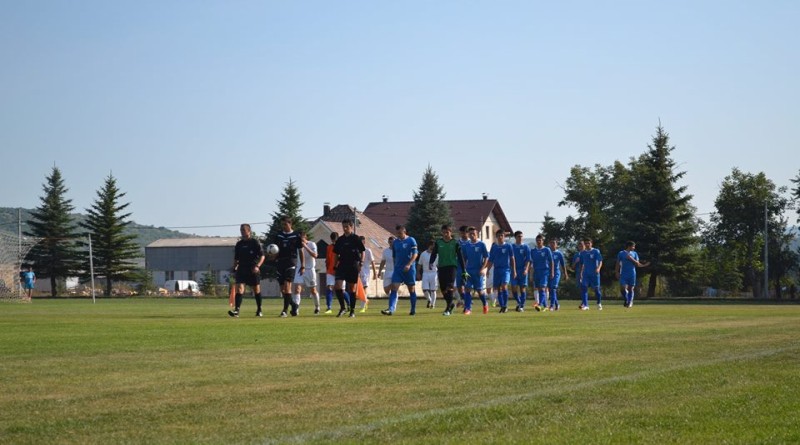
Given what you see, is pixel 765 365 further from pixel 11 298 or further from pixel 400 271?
pixel 11 298

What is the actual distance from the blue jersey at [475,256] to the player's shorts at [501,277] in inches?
47.7

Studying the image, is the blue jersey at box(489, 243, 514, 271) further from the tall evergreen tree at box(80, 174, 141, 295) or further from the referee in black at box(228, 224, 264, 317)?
the tall evergreen tree at box(80, 174, 141, 295)

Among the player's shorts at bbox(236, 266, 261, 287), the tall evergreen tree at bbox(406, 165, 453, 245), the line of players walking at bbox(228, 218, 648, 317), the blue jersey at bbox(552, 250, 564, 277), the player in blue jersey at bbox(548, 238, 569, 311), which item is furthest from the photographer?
the tall evergreen tree at bbox(406, 165, 453, 245)

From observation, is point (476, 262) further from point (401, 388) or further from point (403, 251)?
point (401, 388)

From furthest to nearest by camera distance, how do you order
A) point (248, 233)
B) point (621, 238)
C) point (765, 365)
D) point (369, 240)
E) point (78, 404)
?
1. point (369, 240)
2. point (621, 238)
3. point (248, 233)
4. point (765, 365)
5. point (78, 404)

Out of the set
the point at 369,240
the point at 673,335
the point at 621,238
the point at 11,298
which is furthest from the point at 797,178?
the point at 673,335

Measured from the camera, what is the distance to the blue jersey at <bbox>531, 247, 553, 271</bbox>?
34438 mm

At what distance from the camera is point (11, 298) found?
59562 mm

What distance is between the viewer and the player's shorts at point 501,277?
31.7 meters

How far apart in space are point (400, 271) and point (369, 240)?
262 ft

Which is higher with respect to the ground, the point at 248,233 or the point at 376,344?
the point at 248,233

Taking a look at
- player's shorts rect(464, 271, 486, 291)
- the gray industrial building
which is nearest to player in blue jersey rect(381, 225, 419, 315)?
player's shorts rect(464, 271, 486, 291)

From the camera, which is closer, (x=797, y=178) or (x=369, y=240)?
(x=797, y=178)

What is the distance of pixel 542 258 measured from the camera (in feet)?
114
